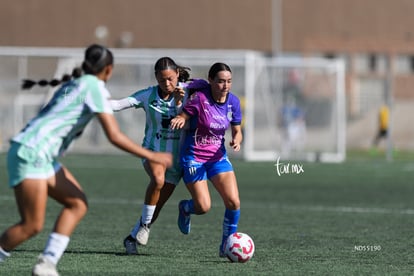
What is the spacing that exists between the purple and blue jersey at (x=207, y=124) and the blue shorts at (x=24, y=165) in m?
2.66

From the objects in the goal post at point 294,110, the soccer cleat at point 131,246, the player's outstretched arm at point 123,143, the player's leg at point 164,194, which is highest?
the goal post at point 294,110

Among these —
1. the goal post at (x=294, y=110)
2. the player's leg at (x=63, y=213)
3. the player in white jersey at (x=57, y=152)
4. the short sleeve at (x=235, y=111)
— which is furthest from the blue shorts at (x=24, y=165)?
the goal post at (x=294, y=110)

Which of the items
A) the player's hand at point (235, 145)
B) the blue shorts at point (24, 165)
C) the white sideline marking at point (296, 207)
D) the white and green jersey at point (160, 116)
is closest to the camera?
the blue shorts at point (24, 165)

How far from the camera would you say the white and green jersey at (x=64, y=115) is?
731 centimetres

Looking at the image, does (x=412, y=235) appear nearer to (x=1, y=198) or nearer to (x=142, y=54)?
(x=1, y=198)

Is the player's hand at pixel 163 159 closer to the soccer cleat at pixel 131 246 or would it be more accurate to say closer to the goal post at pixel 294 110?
the soccer cleat at pixel 131 246

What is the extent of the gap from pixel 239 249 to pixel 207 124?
1.27m

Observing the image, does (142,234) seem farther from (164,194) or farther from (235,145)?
(235,145)

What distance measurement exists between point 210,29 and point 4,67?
1874cm

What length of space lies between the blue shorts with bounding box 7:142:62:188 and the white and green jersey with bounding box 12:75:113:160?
3 cm

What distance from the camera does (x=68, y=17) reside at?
46406 millimetres

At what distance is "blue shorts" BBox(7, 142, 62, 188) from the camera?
7258mm

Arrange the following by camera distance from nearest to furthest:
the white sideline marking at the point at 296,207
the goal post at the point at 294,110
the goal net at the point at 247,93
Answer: the white sideline marking at the point at 296,207 → the goal net at the point at 247,93 → the goal post at the point at 294,110

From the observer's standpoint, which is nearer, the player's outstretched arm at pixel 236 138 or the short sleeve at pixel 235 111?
the player's outstretched arm at pixel 236 138
